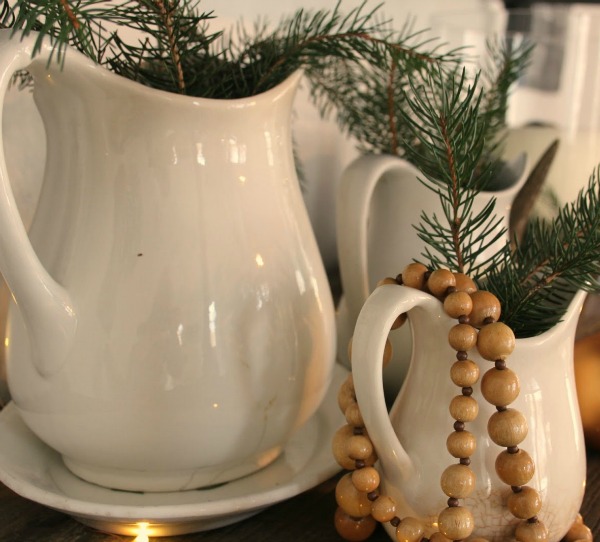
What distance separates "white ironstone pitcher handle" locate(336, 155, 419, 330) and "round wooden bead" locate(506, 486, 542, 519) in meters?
0.14

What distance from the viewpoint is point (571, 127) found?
2.58 ft

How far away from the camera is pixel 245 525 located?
32cm

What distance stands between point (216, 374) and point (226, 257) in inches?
1.8

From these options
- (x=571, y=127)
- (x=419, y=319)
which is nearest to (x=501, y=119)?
(x=419, y=319)

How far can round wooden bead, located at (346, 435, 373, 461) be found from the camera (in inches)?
11.5

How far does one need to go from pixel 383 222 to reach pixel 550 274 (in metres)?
0.13

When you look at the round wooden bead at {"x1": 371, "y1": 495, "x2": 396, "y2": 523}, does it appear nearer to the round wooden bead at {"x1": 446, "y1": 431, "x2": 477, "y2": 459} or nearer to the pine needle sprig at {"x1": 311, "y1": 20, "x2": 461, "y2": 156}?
the round wooden bead at {"x1": 446, "y1": 431, "x2": 477, "y2": 459}

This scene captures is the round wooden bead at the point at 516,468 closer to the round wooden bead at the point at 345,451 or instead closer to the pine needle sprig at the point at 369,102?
the round wooden bead at the point at 345,451

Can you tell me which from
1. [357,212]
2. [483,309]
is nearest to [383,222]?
[357,212]

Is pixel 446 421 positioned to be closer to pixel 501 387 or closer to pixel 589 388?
pixel 501 387

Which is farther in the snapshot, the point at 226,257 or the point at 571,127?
the point at 571,127

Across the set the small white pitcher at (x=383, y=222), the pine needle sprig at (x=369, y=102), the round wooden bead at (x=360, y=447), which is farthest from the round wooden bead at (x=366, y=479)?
the pine needle sprig at (x=369, y=102)

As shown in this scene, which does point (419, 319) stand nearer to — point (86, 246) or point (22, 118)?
point (86, 246)

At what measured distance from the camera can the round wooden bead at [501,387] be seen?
26 centimetres
